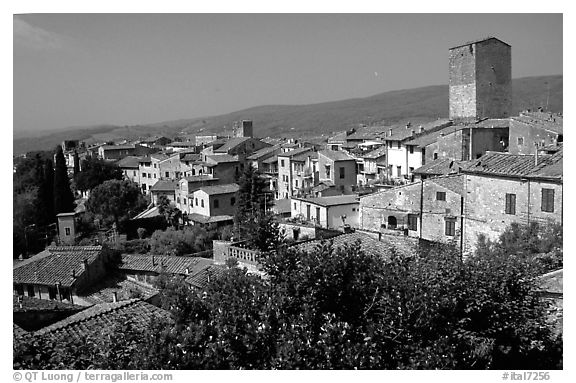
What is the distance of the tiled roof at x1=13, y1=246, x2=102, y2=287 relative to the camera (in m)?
14.0

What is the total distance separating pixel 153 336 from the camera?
5301 millimetres

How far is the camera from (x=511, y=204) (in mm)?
11852

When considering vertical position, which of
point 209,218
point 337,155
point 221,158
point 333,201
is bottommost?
point 209,218

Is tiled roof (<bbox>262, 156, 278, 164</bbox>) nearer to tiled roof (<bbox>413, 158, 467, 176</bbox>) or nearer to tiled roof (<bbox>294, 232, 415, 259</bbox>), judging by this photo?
tiled roof (<bbox>413, 158, 467, 176</bbox>)

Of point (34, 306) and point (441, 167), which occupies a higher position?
point (441, 167)

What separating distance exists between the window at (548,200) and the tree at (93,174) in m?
26.5

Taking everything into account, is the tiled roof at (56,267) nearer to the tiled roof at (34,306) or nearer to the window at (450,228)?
the tiled roof at (34,306)

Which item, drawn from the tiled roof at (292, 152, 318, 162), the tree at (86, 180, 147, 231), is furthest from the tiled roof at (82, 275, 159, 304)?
the tiled roof at (292, 152, 318, 162)

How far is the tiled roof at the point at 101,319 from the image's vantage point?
291 inches

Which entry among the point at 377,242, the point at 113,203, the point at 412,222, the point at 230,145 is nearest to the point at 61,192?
the point at 113,203

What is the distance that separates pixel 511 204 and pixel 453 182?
2.44m

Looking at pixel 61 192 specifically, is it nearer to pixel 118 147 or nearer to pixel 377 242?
pixel 377 242

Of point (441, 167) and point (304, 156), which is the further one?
point (304, 156)
